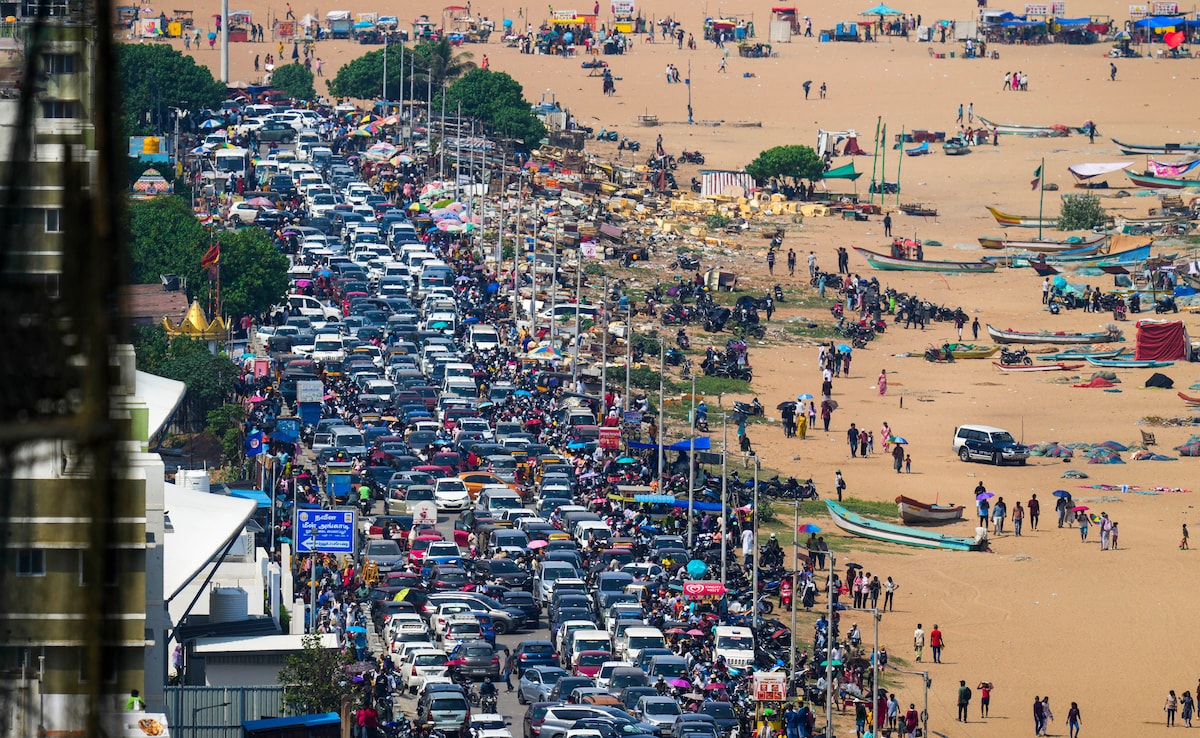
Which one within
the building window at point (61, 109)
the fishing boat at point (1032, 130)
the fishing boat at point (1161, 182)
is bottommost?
the fishing boat at point (1161, 182)

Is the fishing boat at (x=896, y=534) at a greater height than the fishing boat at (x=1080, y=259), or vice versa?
the fishing boat at (x=1080, y=259)

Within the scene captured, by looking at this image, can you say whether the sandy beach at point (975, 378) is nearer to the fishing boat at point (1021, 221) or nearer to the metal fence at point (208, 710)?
the fishing boat at point (1021, 221)

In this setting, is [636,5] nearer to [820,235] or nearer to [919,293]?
[820,235]

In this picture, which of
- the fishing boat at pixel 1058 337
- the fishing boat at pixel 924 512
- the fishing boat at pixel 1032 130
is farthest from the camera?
the fishing boat at pixel 1032 130

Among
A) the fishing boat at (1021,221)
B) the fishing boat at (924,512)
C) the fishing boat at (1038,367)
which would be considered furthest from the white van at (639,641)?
the fishing boat at (1021,221)

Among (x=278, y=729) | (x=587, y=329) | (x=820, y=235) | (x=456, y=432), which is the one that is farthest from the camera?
(x=820, y=235)

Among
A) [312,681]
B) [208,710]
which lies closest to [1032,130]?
[312,681]

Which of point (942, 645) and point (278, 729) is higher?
point (278, 729)

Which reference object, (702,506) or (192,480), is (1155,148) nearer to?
(702,506)

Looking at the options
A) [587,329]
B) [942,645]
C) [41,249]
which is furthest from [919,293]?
[41,249]
